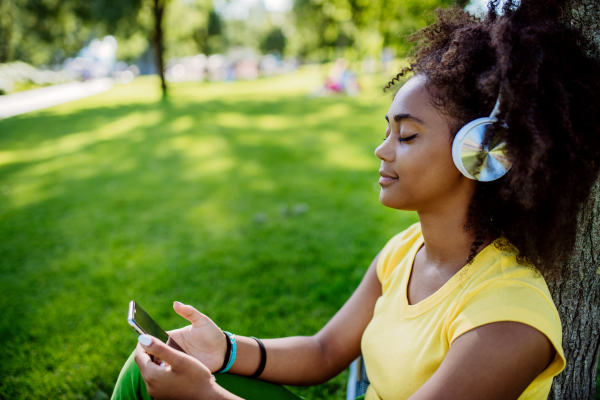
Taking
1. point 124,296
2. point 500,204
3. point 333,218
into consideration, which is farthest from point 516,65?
point 333,218

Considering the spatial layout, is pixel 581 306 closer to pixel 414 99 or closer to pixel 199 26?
pixel 414 99

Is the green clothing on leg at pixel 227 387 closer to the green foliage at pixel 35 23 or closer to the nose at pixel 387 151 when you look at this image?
the nose at pixel 387 151

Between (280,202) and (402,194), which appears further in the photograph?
(280,202)

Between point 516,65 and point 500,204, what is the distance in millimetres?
454

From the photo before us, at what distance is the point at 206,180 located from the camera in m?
6.87

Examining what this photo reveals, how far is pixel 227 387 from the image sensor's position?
172 cm

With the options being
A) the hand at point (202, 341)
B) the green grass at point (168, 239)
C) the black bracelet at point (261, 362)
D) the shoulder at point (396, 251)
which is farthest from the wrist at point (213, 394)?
the green grass at point (168, 239)

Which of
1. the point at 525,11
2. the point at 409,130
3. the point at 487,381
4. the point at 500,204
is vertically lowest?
the point at 487,381

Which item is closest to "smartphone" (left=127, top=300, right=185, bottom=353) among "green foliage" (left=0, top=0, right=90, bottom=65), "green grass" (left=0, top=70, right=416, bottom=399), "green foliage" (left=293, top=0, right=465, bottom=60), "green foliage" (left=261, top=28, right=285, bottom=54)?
"green grass" (left=0, top=70, right=416, bottom=399)

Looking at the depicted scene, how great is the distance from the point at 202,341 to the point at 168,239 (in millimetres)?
3322

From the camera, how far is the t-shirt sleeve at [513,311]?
119cm

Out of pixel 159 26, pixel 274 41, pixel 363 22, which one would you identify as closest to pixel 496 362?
pixel 363 22

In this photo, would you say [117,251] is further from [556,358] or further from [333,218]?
[556,358]

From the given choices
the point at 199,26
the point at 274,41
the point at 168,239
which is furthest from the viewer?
the point at 274,41
